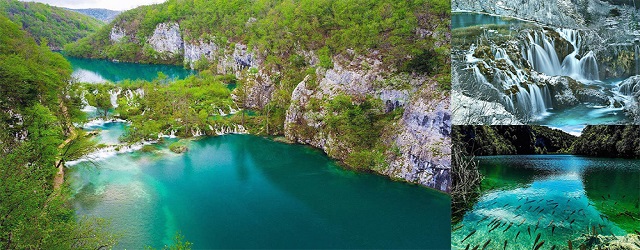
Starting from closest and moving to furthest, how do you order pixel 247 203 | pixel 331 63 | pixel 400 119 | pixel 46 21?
pixel 46 21 → pixel 247 203 → pixel 400 119 → pixel 331 63

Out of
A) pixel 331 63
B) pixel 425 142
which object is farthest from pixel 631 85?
pixel 331 63

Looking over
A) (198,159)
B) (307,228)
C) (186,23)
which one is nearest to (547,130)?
(307,228)

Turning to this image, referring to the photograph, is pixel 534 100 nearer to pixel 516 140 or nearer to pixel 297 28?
pixel 516 140

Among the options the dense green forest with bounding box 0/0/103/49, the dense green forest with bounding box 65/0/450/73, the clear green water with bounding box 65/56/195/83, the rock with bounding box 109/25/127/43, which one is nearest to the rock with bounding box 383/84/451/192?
the dense green forest with bounding box 65/0/450/73

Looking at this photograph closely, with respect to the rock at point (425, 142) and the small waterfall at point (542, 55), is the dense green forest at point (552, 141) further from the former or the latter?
the rock at point (425, 142)

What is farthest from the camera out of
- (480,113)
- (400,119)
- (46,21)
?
(400,119)

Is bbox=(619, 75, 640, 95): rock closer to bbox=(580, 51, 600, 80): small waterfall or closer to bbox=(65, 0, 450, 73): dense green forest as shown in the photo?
bbox=(580, 51, 600, 80): small waterfall

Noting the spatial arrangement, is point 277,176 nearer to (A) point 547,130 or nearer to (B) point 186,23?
(B) point 186,23
